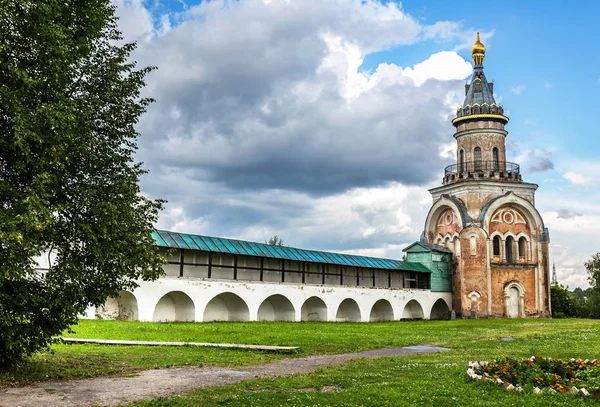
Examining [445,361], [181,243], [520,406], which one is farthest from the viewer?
[181,243]

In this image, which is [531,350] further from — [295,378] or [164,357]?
[164,357]

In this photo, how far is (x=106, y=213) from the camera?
1091 cm

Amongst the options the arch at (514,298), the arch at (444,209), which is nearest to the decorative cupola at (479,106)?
the arch at (444,209)

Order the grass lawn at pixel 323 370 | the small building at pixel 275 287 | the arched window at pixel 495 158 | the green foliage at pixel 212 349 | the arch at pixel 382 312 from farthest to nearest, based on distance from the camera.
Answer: the arched window at pixel 495 158 < the arch at pixel 382 312 < the small building at pixel 275 287 < the green foliage at pixel 212 349 < the grass lawn at pixel 323 370

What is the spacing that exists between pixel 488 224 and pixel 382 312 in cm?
1063

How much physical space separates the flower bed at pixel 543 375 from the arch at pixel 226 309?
19.9 m

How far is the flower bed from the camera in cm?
907

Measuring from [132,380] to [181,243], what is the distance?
684 inches

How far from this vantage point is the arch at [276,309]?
105 ft

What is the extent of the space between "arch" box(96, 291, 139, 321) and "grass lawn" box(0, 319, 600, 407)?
10.2ft

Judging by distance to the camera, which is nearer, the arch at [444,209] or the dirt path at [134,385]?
the dirt path at [134,385]

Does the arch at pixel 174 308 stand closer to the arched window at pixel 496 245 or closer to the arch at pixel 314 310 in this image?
Result: the arch at pixel 314 310

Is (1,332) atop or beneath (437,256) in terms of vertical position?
beneath

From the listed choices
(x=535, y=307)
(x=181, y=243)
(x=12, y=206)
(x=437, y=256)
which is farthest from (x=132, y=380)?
(x=535, y=307)
